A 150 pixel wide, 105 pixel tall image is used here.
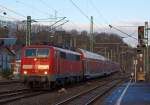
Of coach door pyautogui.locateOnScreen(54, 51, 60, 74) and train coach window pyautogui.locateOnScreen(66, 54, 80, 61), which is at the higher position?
train coach window pyautogui.locateOnScreen(66, 54, 80, 61)

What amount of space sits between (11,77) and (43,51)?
28119mm

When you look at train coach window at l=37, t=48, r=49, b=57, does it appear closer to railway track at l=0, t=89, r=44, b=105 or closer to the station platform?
railway track at l=0, t=89, r=44, b=105

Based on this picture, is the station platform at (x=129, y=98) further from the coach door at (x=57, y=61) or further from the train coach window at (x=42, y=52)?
the train coach window at (x=42, y=52)

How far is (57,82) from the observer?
31.7m

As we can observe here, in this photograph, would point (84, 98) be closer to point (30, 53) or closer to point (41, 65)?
point (41, 65)

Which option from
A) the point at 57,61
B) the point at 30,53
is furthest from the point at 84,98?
the point at 30,53

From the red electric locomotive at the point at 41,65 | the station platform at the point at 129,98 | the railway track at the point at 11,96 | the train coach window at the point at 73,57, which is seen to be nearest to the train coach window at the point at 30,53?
the red electric locomotive at the point at 41,65

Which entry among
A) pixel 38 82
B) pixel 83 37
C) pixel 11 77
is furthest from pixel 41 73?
pixel 83 37

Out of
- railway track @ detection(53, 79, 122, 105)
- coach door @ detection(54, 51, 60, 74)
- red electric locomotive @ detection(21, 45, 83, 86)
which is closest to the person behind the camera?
railway track @ detection(53, 79, 122, 105)

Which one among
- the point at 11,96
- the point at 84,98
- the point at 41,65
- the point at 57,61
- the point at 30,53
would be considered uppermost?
the point at 30,53

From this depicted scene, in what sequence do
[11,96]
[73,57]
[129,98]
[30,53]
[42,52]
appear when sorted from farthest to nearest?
[73,57] < [30,53] < [42,52] < [11,96] < [129,98]

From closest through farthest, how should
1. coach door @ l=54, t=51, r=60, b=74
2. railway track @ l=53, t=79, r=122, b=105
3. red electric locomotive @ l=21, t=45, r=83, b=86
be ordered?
railway track @ l=53, t=79, r=122, b=105 → red electric locomotive @ l=21, t=45, r=83, b=86 → coach door @ l=54, t=51, r=60, b=74

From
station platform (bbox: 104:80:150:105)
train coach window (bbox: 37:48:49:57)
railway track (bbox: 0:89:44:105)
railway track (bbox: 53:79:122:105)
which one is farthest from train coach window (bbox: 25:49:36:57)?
station platform (bbox: 104:80:150:105)

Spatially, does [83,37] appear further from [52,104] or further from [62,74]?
[52,104]
